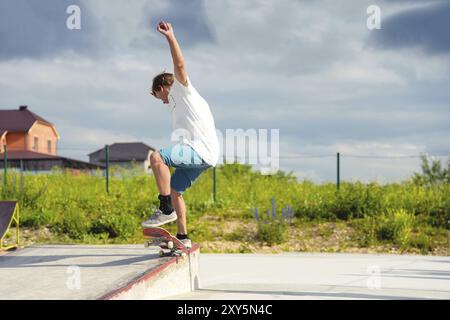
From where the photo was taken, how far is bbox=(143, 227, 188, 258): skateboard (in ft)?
19.3

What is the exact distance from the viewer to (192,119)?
5.44 metres

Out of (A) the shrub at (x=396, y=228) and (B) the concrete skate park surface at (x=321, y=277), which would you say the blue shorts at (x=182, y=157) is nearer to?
(B) the concrete skate park surface at (x=321, y=277)

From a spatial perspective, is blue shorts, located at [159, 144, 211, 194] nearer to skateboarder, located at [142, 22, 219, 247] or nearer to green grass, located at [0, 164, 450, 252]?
skateboarder, located at [142, 22, 219, 247]

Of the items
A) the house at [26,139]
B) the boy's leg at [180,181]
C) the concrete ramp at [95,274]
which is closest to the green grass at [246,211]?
the concrete ramp at [95,274]

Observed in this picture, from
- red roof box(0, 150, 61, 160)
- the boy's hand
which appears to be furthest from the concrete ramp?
red roof box(0, 150, 61, 160)

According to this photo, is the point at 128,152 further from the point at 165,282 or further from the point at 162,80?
the point at 165,282

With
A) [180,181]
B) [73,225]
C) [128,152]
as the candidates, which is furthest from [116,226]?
[128,152]

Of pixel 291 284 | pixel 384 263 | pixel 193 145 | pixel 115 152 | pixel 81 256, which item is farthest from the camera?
pixel 115 152

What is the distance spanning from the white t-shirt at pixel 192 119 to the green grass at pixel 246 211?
16.3ft

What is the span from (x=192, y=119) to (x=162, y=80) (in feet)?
1.73
